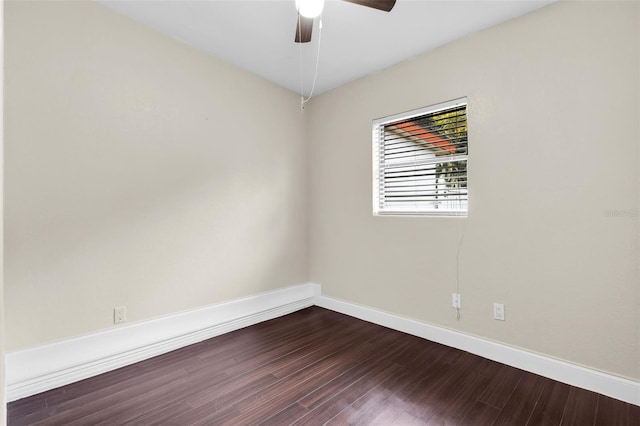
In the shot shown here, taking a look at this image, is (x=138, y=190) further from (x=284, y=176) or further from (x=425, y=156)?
(x=425, y=156)

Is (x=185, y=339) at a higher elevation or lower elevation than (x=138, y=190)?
lower

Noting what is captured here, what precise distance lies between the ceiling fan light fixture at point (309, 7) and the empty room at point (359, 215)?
0.01 metres

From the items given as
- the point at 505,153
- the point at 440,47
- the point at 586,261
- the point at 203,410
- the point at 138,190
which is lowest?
the point at 203,410

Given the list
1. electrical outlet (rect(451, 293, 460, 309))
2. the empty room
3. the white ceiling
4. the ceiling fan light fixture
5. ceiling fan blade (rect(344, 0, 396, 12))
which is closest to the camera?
the ceiling fan light fixture

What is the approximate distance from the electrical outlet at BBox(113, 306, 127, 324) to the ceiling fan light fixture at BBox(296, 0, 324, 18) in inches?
95.2

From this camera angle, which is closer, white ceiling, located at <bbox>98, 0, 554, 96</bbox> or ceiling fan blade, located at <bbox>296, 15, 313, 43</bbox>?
ceiling fan blade, located at <bbox>296, 15, 313, 43</bbox>

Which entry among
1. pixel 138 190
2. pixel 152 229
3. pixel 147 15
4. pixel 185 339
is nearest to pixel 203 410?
pixel 185 339

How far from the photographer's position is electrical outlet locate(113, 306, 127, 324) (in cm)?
229

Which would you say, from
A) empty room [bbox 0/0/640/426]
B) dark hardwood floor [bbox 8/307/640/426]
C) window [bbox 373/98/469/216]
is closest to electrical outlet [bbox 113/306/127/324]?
empty room [bbox 0/0/640/426]

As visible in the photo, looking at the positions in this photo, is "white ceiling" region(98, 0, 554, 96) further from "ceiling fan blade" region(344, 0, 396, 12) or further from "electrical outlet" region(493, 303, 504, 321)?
"electrical outlet" region(493, 303, 504, 321)

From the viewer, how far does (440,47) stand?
2.67m

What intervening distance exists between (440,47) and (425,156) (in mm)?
941

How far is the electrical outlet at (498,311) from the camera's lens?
7.73 feet

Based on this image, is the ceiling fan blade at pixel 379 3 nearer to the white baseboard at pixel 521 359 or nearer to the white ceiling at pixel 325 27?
the white ceiling at pixel 325 27
